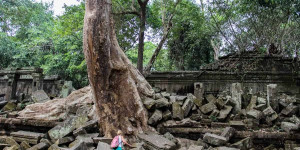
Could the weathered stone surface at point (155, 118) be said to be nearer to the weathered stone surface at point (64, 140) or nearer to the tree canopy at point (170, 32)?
the weathered stone surface at point (64, 140)

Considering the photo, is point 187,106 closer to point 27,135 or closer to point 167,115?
point 167,115

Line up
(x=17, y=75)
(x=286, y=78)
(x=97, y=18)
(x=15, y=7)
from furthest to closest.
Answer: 1. (x=15, y=7)
2. (x=17, y=75)
3. (x=286, y=78)
4. (x=97, y=18)

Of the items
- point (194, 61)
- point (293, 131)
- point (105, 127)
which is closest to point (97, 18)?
point (105, 127)

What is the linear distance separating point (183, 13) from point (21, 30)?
41.3 ft

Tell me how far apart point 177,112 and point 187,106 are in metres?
0.37

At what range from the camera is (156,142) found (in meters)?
3.82

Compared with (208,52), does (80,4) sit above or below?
above

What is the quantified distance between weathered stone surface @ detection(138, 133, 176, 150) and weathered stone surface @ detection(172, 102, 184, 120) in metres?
0.94

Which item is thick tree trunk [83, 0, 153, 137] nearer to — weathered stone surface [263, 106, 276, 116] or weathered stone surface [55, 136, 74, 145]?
weathered stone surface [55, 136, 74, 145]

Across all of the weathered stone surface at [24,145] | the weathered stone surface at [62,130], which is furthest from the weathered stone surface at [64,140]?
the weathered stone surface at [24,145]

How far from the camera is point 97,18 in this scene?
4.05 meters

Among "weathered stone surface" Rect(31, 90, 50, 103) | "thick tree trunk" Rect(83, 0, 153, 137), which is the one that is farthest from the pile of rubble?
"weathered stone surface" Rect(31, 90, 50, 103)

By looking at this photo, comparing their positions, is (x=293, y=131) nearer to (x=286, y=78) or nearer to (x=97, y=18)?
(x=286, y=78)

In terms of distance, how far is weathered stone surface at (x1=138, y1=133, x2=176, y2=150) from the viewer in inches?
146
